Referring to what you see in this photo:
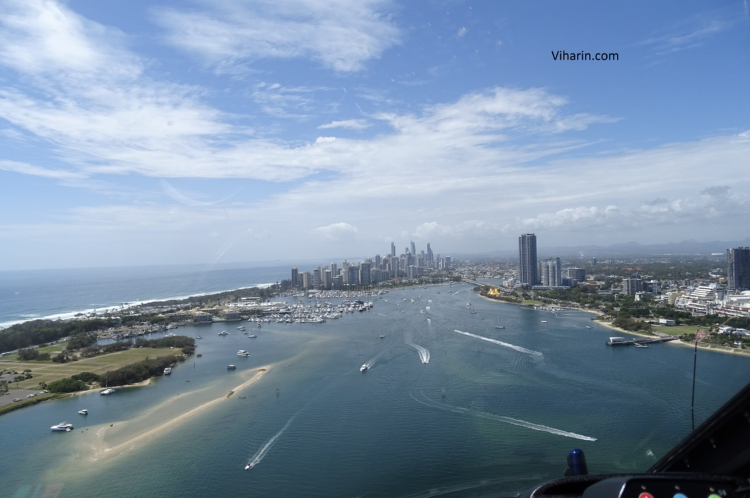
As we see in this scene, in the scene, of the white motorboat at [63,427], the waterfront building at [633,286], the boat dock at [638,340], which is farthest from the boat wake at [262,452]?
the waterfront building at [633,286]

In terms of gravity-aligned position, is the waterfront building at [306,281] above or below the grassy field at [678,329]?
above

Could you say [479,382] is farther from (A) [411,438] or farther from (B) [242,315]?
(B) [242,315]

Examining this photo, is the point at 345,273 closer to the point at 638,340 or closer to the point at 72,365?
the point at 72,365

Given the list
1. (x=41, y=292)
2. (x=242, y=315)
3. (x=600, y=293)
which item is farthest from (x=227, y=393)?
(x=41, y=292)

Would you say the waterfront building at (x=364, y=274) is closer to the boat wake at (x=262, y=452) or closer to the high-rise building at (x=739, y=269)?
the high-rise building at (x=739, y=269)

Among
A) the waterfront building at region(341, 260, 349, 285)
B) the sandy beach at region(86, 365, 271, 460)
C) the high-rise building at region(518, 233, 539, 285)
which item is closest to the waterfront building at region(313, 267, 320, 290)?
the waterfront building at region(341, 260, 349, 285)

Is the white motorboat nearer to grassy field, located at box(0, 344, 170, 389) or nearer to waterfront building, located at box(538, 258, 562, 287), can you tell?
grassy field, located at box(0, 344, 170, 389)

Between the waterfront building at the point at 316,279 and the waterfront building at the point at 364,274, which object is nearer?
the waterfront building at the point at 316,279
